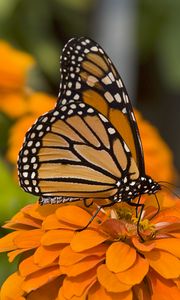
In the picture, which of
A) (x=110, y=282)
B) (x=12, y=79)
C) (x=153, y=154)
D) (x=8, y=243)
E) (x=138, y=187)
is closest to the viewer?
(x=110, y=282)

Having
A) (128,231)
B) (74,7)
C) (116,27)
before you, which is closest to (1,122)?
(128,231)

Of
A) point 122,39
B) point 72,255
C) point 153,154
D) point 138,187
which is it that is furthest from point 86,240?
point 122,39

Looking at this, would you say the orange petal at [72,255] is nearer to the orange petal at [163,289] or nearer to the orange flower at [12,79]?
the orange petal at [163,289]

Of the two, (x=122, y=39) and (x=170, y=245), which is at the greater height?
(x=122, y=39)

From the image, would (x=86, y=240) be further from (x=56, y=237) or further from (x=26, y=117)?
(x=26, y=117)

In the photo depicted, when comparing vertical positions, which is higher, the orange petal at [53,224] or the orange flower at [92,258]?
the orange petal at [53,224]

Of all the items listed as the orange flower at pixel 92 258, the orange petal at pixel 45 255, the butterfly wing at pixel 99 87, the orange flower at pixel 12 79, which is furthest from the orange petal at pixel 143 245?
the orange flower at pixel 12 79

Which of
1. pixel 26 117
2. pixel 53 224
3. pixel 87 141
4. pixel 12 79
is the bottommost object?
pixel 53 224
